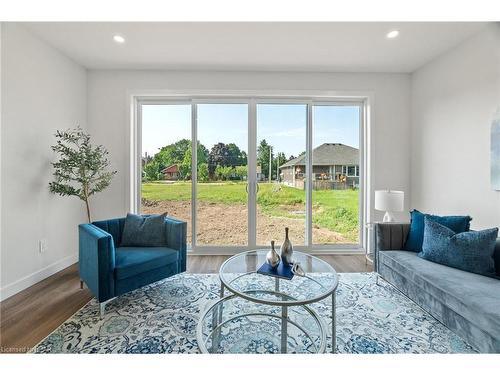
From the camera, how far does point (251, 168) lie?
11.0ft

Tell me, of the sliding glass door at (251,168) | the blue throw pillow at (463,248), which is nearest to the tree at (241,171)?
the sliding glass door at (251,168)

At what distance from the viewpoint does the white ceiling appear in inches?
90.3

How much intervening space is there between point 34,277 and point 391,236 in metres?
3.84

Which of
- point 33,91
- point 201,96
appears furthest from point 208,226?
point 33,91

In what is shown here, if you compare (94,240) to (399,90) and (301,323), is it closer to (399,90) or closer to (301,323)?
(301,323)

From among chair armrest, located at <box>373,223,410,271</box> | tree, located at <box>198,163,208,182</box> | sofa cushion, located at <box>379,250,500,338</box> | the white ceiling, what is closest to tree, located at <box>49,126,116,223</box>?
the white ceiling

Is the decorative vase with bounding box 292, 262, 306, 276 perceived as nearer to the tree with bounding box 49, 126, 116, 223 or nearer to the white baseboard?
the tree with bounding box 49, 126, 116, 223

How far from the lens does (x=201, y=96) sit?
10.8 ft

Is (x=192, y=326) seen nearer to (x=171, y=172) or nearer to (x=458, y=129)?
(x=171, y=172)

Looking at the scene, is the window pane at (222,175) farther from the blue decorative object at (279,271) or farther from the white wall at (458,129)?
the white wall at (458,129)

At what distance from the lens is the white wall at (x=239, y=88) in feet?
10.5

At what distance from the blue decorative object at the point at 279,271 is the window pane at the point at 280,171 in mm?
1672

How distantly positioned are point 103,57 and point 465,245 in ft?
14.2

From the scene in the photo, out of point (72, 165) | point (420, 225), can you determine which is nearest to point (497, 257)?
point (420, 225)
